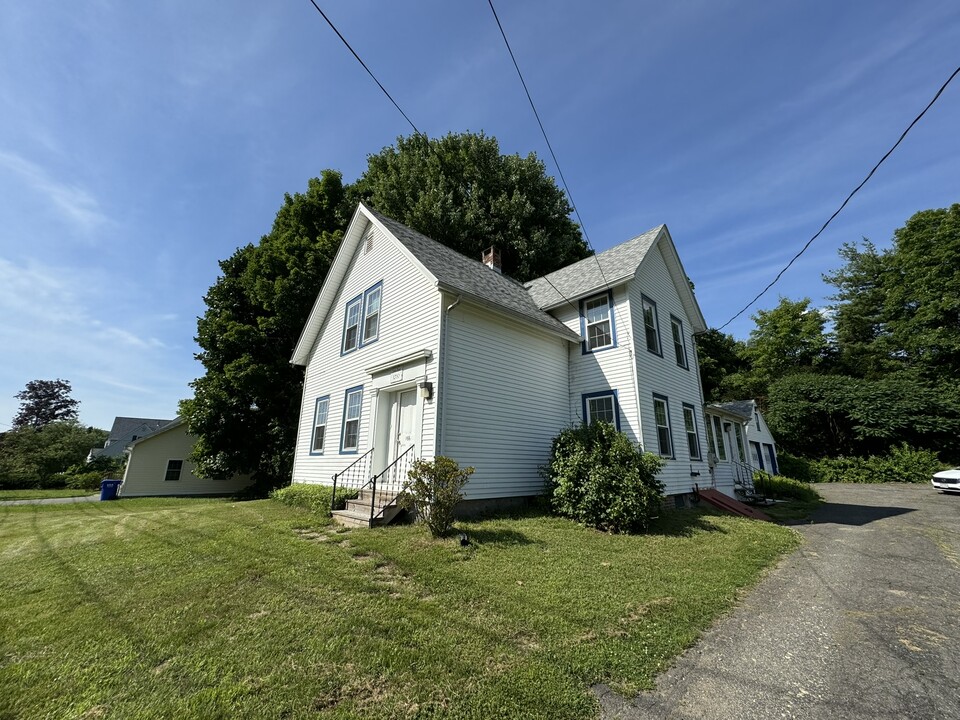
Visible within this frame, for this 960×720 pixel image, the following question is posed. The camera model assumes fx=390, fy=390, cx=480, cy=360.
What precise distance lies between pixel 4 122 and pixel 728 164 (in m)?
15.8

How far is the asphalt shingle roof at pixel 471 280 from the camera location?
990cm

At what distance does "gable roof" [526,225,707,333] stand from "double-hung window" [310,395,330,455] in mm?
8237

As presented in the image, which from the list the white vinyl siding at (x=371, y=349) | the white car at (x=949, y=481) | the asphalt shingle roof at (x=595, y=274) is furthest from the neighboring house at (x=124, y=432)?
the white car at (x=949, y=481)

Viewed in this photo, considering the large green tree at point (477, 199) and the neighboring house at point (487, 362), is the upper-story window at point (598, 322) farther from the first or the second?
the large green tree at point (477, 199)

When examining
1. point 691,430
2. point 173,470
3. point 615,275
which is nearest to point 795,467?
point 691,430

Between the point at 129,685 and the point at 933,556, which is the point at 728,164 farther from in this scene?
the point at 129,685

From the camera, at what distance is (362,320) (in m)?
12.6

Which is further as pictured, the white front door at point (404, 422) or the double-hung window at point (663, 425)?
the double-hung window at point (663, 425)

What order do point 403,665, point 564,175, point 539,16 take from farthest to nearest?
point 564,175 → point 539,16 → point 403,665

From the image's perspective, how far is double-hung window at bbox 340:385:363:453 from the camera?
455 inches

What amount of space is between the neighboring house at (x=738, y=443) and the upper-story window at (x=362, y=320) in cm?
1266

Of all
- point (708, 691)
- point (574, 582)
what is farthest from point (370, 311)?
point (708, 691)

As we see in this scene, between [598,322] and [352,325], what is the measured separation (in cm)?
805

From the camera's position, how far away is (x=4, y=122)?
753 centimetres
